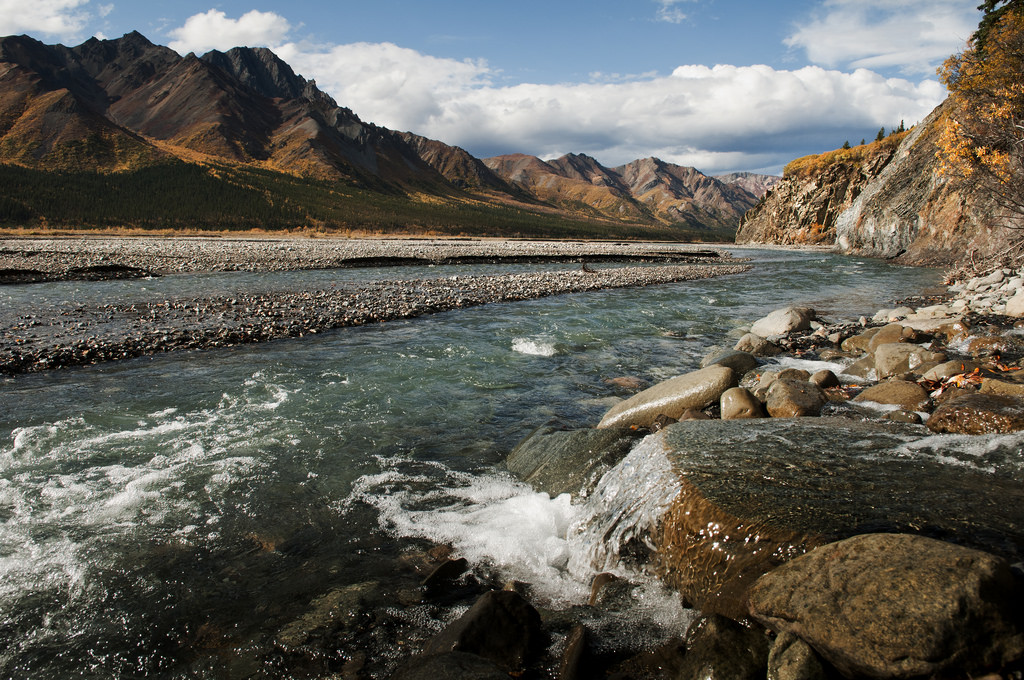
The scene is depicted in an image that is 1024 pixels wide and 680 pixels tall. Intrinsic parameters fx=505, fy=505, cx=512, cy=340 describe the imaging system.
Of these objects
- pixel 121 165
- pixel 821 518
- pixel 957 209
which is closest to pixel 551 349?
pixel 821 518

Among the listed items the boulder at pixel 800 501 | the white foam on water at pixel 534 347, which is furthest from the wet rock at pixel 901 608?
the white foam on water at pixel 534 347

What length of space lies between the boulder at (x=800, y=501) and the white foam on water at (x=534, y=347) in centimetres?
880

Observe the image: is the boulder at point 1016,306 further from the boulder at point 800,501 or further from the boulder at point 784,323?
the boulder at point 800,501

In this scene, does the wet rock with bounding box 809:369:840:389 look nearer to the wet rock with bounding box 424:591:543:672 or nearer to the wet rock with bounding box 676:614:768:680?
the wet rock with bounding box 676:614:768:680

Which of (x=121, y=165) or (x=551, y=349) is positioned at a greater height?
(x=121, y=165)

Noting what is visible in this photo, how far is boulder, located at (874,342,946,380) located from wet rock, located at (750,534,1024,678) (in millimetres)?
8301

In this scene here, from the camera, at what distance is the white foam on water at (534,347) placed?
14.8m

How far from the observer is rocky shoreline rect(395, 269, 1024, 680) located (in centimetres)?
309

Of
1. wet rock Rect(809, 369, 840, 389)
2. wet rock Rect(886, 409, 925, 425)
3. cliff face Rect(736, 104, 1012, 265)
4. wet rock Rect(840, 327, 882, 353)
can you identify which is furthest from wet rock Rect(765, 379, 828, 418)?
cliff face Rect(736, 104, 1012, 265)

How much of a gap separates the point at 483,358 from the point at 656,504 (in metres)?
9.37

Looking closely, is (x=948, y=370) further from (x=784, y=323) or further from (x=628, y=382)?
(x=784, y=323)

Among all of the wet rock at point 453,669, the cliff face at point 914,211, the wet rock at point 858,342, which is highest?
the cliff face at point 914,211

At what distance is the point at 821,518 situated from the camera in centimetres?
423

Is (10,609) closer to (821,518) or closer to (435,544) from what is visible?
(435,544)
